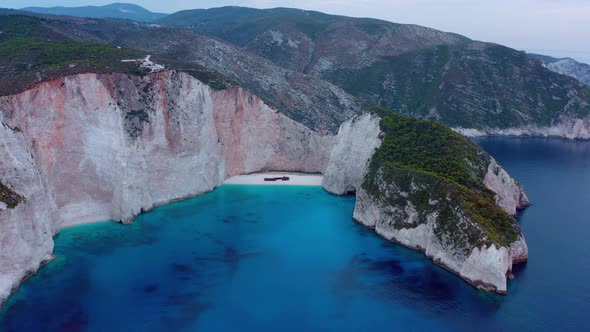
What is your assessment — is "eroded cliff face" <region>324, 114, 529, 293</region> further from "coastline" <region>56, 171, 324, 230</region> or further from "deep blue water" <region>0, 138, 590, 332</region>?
"coastline" <region>56, 171, 324, 230</region>

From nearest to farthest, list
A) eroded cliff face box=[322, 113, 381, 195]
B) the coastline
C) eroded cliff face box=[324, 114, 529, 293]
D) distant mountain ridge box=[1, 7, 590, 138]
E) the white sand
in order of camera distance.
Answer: eroded cliff face box=[324, 114, 529, 293], eroded cliff face box=[322, 113, 381, 195], the coastline, the white sand, distant mountain ridge box=[1, 7, 590, 138]

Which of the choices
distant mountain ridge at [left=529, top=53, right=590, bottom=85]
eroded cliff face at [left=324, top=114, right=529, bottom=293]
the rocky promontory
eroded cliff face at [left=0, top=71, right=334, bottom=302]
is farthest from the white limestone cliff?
distant mountain ridge at [left=529, top=53, right=590, bottom=85]

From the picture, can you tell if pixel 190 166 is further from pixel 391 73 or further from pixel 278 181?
pixel 391 73

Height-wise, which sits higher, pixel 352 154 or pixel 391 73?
pixel 391 73

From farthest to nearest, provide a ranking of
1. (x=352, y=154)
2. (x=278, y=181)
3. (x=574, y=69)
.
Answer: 1. (x=574, y=69)
2. (x=278, y=181)
3. (x=352, y=154)

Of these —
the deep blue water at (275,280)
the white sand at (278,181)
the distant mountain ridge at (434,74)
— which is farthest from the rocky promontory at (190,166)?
the distant mountain ridge at (434,74)

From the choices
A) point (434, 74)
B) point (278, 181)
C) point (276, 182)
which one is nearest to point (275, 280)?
point (276, 182)

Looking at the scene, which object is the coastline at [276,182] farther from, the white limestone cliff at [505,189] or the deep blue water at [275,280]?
the white limestone cliff at [505,189]
